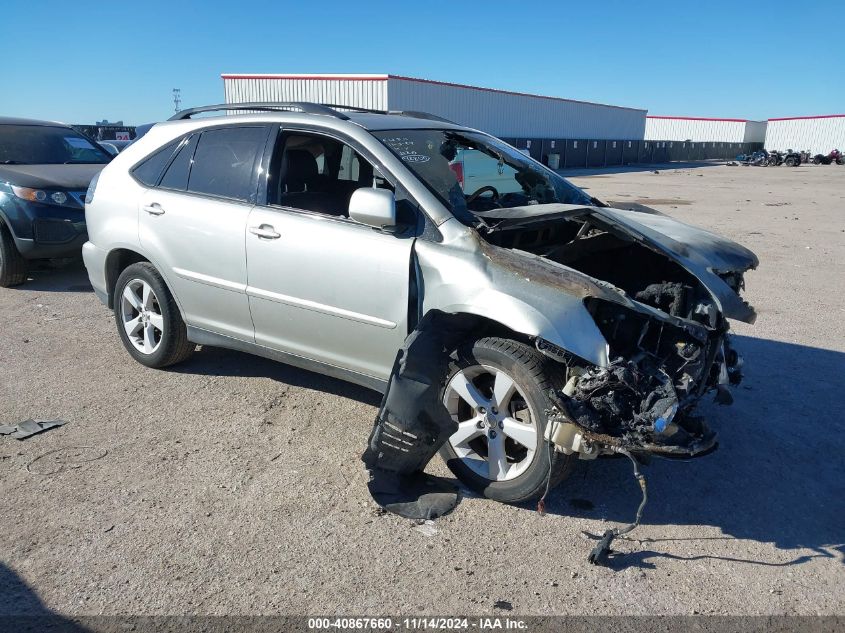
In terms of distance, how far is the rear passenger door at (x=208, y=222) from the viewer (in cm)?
439

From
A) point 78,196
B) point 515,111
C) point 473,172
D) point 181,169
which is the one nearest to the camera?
point 473,172

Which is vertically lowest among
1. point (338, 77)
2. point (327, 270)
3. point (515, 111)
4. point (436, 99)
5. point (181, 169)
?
point (327, 270)

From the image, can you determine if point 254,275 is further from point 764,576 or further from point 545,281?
point 764,576

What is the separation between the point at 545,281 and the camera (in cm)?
328

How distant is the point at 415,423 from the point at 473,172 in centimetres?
196

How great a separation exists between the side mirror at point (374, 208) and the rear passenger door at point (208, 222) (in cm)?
99

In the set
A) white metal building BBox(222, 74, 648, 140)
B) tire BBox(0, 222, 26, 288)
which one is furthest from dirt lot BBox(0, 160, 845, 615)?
white metal building BBox(222, 74, 648, 140)

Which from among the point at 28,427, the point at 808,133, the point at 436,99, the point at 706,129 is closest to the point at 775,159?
the point at 808,133

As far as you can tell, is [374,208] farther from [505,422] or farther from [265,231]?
[505,422]

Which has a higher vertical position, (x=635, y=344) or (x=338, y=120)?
(x=338, y=120)

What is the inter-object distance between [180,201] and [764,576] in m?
4.05

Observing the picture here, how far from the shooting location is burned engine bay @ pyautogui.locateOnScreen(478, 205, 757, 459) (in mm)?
3068

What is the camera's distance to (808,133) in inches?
2495

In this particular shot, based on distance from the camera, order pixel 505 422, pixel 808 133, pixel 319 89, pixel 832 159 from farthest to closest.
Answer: pixel 808 133, pixel 832 159, pixel 319 89, pixel 505 422
